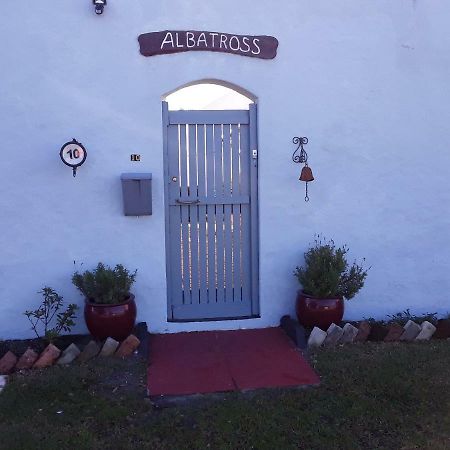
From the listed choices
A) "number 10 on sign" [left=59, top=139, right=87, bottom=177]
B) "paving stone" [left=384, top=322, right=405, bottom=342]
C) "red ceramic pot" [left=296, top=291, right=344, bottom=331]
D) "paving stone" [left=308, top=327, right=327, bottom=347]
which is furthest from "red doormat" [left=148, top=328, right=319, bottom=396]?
"number 10 on sign" [left=59, top=139, right=87, bottom=177]

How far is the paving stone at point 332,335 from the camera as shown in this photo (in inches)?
220

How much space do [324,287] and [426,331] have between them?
118 cm

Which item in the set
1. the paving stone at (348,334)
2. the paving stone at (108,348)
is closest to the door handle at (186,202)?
the paving stone at (108,348)

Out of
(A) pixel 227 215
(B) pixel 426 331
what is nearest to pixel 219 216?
(A) pixel 227 215

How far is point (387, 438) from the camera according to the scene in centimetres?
399

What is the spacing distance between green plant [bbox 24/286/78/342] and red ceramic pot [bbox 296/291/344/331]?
226 cm

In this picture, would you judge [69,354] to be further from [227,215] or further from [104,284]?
[227,215]

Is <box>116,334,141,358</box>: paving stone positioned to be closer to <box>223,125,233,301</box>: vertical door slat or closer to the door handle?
<box>223,125,233,301</box>: vertical door slat

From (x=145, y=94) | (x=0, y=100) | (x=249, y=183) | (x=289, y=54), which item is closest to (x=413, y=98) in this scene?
(x=289, y=54)

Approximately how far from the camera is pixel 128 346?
535cm

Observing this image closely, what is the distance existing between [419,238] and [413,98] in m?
1.53

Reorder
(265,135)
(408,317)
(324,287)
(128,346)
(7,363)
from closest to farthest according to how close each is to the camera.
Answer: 1. (7,363)
2. (128,346)
3. (324,287)
4. (265,135)
5. (408,317)

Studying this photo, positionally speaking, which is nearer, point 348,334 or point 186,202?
point 348,334

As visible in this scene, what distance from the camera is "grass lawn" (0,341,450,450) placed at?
12.9 ft
